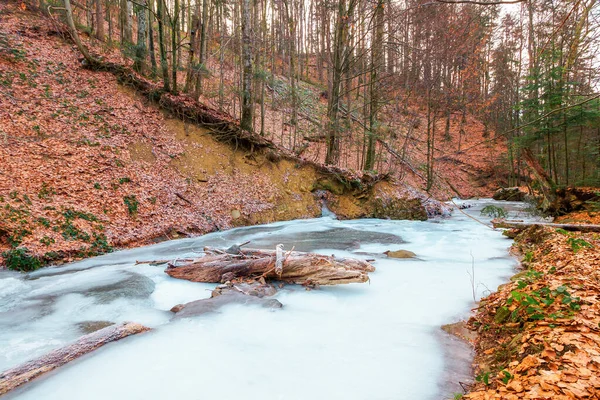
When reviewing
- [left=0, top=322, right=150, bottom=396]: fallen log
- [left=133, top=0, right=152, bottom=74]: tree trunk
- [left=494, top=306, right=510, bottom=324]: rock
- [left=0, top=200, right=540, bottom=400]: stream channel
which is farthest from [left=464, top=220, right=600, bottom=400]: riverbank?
[left=133, top=0, right=152, bottom=74]: tree trunk

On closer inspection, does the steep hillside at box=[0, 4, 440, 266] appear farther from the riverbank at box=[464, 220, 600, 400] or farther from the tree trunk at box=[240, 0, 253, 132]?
the riverbank at box=[464, 220, 600, 400]

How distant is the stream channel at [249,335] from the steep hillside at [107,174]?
1.22 m

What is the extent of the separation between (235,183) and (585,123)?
14.1 m

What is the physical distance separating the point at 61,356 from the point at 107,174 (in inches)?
277

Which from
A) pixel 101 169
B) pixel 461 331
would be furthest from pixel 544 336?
pixel 101 169

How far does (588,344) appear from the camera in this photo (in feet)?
7.86

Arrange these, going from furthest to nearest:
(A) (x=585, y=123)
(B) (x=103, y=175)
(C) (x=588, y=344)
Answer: (A) (x=585, y=123), (B) (x=103, y=175), (C) (x=588, y=344)

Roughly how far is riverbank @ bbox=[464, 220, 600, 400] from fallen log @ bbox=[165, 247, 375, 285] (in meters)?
2.00

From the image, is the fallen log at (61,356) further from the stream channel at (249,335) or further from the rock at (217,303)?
the rock at (217,303)

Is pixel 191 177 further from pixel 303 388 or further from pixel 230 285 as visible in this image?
pixel 303 388

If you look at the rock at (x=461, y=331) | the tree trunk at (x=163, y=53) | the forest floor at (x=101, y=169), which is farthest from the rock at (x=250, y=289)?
the tree trunk at (x=163, y=53)

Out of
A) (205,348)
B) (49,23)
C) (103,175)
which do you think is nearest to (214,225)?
(103,175)

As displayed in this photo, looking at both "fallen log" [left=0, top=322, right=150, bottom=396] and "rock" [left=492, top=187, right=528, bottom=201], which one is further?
"rock" [left=492, top=187, right=528, bottom=201]

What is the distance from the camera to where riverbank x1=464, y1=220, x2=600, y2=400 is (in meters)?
2.08
